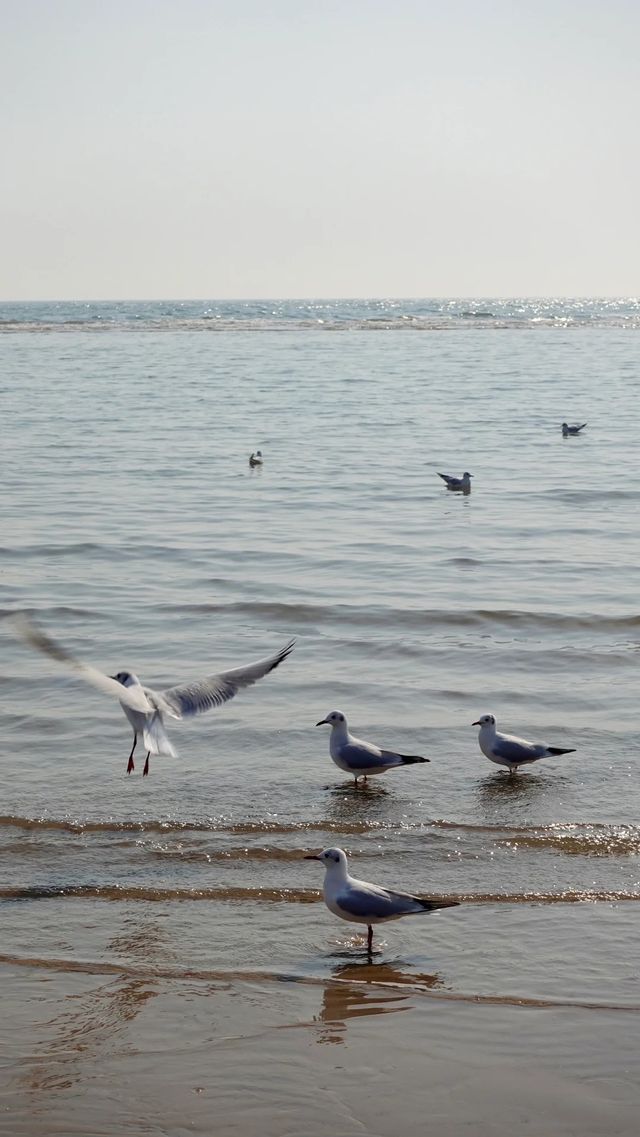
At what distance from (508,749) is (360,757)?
2.87 ft

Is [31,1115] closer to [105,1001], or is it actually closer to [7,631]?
[105,1001]

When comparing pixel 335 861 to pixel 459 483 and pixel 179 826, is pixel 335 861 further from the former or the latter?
pixel 459 483

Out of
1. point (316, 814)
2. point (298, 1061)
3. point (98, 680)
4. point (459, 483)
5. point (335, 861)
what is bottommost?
point (316, 814)

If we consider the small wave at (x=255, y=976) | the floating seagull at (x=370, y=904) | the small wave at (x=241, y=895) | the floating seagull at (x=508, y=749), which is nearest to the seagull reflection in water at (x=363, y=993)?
the small wave at (x=255, y=976)

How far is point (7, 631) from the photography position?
11633 mm

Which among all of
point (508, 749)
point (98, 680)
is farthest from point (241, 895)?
point (508, 749)

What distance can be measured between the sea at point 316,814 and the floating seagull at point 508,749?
0.16m

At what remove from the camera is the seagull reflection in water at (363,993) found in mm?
5270

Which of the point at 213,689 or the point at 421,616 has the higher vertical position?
the point at 213,689

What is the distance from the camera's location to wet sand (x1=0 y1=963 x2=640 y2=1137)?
14.9 feet

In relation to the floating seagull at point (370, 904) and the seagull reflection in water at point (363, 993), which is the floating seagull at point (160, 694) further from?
the seagull reflection in water at point (363, 993)

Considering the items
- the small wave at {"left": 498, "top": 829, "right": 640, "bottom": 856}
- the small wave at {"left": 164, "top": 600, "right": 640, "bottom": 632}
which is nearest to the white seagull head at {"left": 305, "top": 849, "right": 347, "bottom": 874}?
the small wave at {"left": 498, "top": 829, "right": 640, "bottom": 856}

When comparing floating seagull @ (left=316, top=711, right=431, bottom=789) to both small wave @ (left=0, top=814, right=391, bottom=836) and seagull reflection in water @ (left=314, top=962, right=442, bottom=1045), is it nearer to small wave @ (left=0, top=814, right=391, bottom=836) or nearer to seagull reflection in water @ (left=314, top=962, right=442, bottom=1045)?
small wave @ (left=0, top=814, right=391, bottom=836)

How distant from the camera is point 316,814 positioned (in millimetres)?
7809
